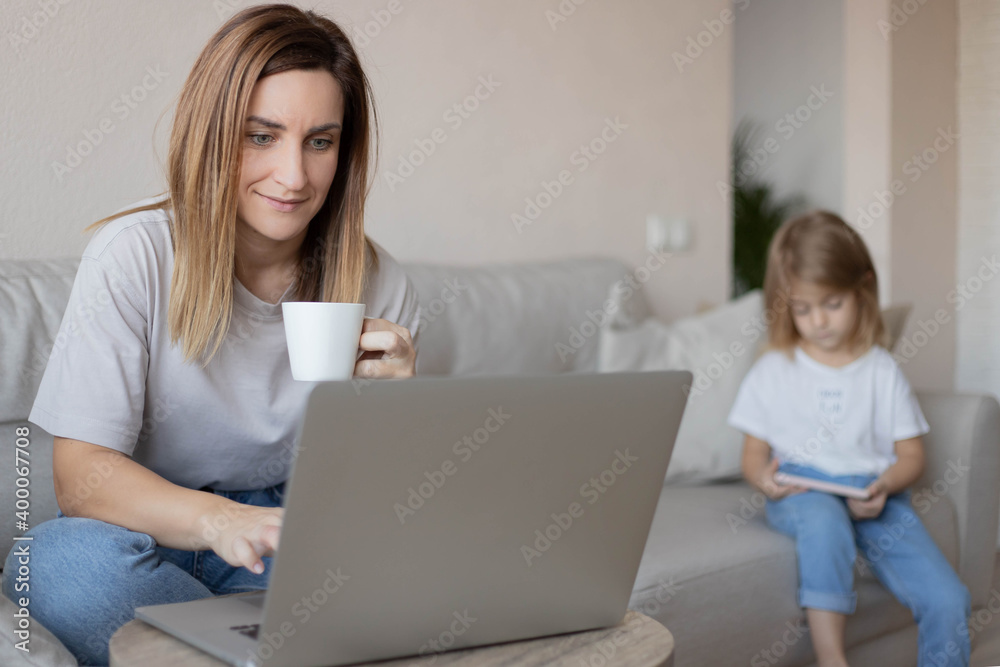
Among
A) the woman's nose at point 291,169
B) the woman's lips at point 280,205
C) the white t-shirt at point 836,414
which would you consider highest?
the woman's nose at point 291,169

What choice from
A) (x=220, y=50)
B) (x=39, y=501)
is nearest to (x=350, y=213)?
(x=220, y=50)

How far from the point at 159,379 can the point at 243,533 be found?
1.28 ft

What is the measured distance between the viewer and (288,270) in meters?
1.19

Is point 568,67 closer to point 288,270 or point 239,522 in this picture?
point 288,270

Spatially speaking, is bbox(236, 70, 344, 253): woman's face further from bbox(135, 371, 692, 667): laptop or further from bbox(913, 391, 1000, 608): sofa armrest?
bbox(913, 391, 1000, 608): sofa armrest

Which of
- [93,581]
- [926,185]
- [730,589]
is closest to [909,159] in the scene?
[926,185]

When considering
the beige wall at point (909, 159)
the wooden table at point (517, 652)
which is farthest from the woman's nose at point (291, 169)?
the beige wall at point (909, 159)

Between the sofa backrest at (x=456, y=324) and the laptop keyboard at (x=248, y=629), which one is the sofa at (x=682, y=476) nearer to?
the sofa backrest at (x=456, y=324)

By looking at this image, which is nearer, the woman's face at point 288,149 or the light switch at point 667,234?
the woman's face at point 288,149

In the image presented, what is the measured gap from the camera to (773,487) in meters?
1.72

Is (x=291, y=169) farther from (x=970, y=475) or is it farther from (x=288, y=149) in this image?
(x=970, y=475)

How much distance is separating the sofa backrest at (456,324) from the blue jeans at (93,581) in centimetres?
40

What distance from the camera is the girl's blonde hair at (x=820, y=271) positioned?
1837 mm

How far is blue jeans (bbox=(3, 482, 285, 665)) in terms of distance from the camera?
855mm
